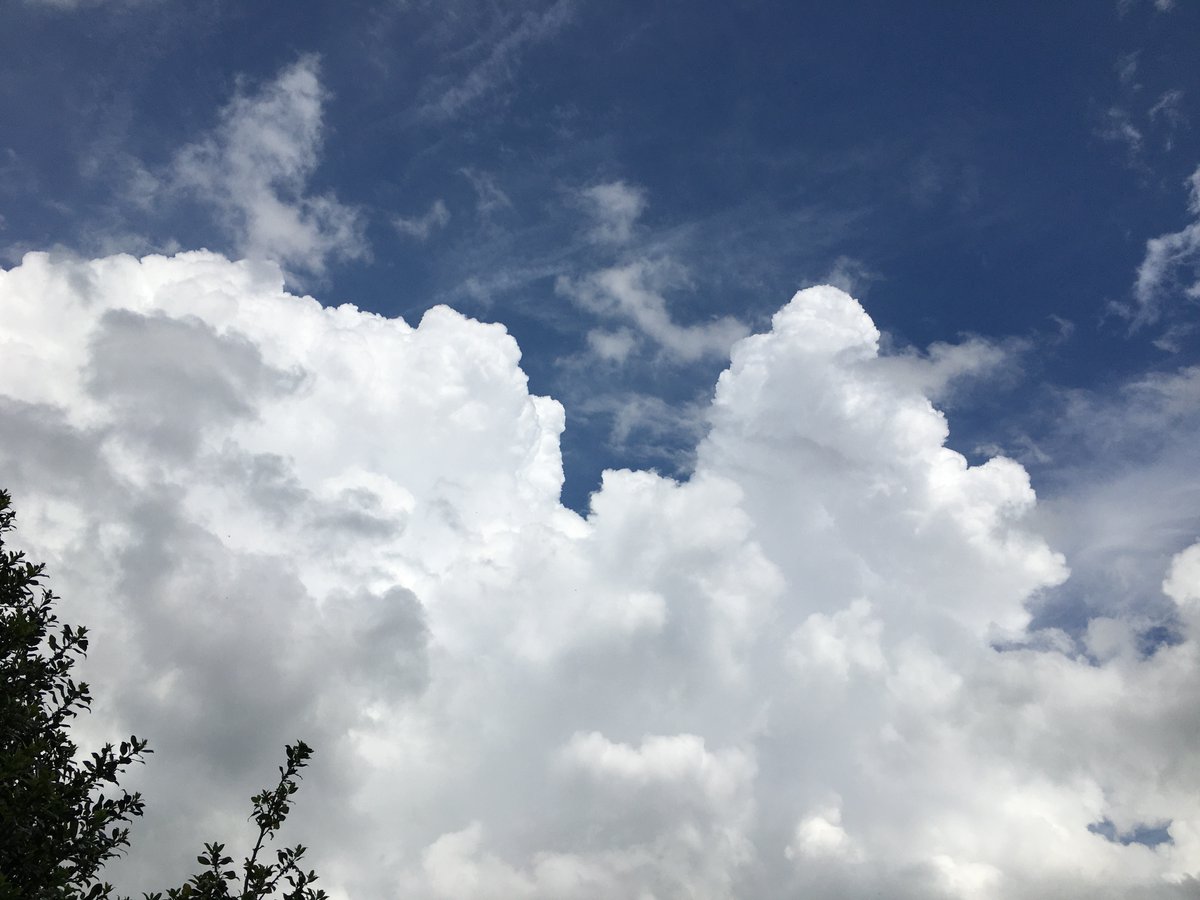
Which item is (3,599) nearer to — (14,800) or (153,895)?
(14,800)

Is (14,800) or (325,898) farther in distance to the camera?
(325,898)

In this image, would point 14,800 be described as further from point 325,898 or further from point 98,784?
point 325,898

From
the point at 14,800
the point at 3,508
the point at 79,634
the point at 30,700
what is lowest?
the point at 14,800

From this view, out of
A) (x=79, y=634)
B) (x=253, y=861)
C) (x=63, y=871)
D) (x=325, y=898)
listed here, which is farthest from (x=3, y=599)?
(x=325, y=898)

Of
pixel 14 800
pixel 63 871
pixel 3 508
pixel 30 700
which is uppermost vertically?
pixel 3 508

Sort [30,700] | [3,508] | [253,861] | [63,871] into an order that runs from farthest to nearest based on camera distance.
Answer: [3,508] → [30,700] → [253,861] → [63,871]

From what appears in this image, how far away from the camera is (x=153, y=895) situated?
78.1 feet

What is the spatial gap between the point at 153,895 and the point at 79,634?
28.7 feet

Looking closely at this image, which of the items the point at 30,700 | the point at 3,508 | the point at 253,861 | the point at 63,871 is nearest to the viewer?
the point at 63,871

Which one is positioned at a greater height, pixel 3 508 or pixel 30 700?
pixel 3 508

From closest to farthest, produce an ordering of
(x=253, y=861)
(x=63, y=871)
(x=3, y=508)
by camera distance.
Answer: (x=63, y=871), (x=253, y=861), (x=3, y=508)

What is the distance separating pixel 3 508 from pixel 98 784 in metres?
10.8

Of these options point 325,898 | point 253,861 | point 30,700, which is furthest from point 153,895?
point 30,700

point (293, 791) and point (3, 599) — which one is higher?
point (3, 599)
